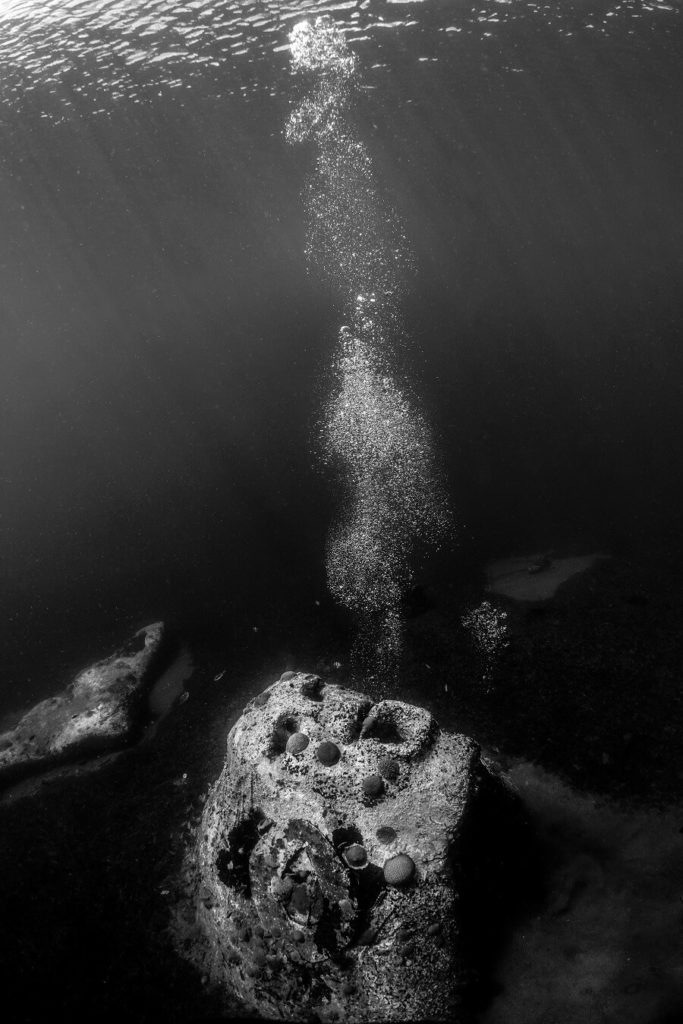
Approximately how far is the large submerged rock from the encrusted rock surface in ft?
8.34

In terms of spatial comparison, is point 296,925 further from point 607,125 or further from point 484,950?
point 607,125

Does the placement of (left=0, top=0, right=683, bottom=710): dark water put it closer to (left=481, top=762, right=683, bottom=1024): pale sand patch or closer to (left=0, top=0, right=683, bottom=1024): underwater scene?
(left=0, top=0, right=683, bottom=1024): underwater scene

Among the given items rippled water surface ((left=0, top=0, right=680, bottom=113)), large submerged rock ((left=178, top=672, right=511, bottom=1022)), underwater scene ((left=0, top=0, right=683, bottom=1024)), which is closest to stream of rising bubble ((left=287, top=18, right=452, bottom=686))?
underwater scene ((left=0, top=0, right=683, bottom=1024))

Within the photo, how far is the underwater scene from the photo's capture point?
3959 mm

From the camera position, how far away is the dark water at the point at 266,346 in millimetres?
9133

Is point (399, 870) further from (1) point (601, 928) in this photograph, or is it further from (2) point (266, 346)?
(2) point (266, 346)

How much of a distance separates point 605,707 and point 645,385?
33.9 feet

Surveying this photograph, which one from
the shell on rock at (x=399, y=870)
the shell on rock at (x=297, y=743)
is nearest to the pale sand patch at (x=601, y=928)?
the shell on rock at (x=399, y=870)

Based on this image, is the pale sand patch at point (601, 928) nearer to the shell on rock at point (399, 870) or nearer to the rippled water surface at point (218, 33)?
the shell on rock at point (399, 870)

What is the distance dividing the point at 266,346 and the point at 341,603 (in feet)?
54.0

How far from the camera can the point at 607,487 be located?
9.55 metres

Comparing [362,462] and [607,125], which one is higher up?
[607,125]

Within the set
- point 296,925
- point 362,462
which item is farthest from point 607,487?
point 296,925

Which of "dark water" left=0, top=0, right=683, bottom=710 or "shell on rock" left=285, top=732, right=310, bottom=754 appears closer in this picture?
"shell on rock" left=285, top=732, right=310, bottom=754
